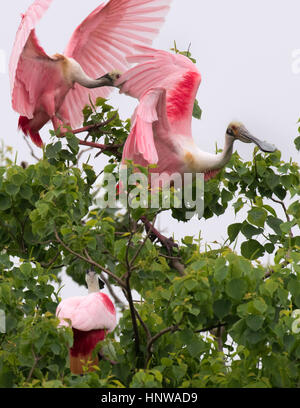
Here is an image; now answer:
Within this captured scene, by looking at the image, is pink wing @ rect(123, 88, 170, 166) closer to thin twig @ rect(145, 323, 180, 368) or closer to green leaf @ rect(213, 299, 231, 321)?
thin twig @ rect(145, 323, 180, 368)

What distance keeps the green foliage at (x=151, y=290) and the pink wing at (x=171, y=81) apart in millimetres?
592

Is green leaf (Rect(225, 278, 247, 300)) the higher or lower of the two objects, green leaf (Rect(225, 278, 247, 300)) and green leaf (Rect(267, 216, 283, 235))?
the lower

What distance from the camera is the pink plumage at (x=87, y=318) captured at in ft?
23.8

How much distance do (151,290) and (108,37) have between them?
9.60 feet

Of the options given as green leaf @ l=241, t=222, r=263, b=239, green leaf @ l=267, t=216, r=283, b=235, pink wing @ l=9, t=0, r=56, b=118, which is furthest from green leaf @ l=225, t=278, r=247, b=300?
pink wing @ l=9, t=0, r=56, b=118

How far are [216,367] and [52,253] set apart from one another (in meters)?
1.87

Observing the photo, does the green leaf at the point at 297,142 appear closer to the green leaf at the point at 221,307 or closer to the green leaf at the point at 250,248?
the green leaf at the point at 250,248

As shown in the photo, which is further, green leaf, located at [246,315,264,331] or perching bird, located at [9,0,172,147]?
perching bird, located at [9,0,172,147]

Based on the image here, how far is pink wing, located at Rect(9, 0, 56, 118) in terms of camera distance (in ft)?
25.1

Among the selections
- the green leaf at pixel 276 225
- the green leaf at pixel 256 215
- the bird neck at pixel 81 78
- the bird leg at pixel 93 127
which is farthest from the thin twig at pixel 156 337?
the bird neck at pixel 81 78

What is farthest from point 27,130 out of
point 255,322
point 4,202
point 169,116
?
point 255,322

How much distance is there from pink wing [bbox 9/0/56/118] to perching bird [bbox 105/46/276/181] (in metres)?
0.53

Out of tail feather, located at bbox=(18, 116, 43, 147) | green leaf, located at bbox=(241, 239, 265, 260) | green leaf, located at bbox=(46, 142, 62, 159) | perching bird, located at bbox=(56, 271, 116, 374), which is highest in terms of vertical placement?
tail feather, located at bbox=(18, 116, 43, 147)
